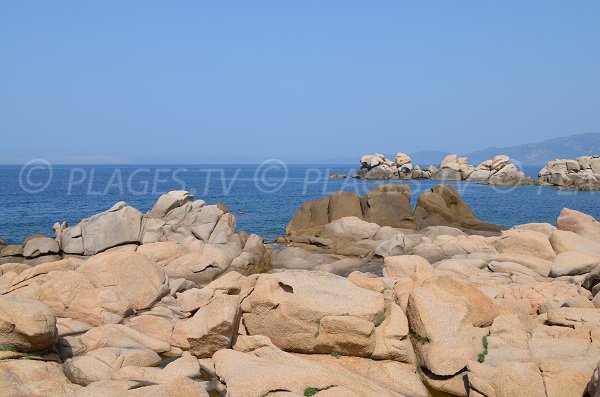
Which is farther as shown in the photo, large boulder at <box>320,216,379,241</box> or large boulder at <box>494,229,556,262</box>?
large boulder at <box>320,216,379,241</box>

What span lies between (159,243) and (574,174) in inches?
3914

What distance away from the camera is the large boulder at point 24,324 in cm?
1264

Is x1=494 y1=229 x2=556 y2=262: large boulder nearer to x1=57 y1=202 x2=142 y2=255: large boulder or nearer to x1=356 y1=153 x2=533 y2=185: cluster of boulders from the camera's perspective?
x1=57 y1=202 x2=142 y2=255: large boulder

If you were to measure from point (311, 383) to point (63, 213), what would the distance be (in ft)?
193

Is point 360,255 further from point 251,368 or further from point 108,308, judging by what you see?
point 251,368

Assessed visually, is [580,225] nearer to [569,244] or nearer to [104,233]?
[569,244]

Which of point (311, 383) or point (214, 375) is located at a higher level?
point (311, 383)

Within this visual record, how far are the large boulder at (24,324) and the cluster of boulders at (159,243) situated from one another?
554 inches

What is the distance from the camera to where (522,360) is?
13086mm

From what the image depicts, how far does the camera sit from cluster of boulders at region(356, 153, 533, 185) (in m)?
119

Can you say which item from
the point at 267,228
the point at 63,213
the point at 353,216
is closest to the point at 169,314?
the point at 353,216

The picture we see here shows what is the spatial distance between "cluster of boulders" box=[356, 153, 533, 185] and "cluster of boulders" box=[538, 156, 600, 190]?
5988 millimetres

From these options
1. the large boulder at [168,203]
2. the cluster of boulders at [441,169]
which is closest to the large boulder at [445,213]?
the large boulder at [168,203]

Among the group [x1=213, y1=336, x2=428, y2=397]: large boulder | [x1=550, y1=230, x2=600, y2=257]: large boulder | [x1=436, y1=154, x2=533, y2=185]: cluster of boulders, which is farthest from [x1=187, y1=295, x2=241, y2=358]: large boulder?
[x1=436, y1=154, x2=533, y2=185]: cluster of boulders
